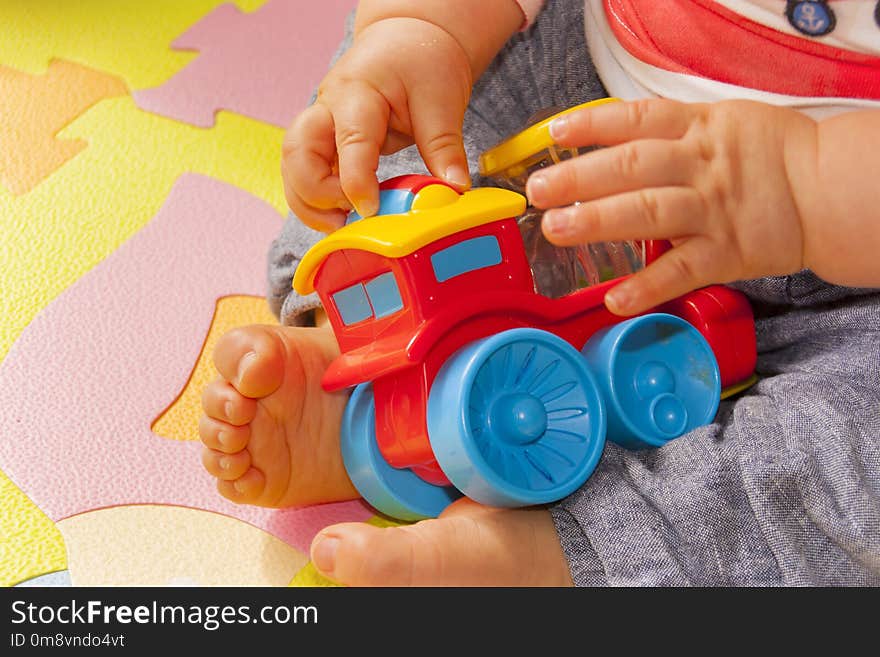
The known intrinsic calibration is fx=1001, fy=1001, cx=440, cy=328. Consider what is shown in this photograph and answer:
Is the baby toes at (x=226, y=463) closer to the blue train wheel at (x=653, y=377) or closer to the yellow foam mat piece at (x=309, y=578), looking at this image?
the yellow foam mat piece at (x=309, y=578)

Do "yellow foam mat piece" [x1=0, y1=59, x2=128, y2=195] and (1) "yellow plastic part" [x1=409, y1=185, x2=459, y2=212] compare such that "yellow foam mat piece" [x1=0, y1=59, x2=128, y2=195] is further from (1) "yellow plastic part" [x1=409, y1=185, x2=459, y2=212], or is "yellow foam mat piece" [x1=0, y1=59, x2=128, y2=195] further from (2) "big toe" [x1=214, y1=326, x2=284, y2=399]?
(1) "yellow plastic part" [x1=409, y1=185, x2=459, y2=212]

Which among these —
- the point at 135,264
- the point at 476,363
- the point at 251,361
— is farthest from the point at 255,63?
the point at 476,363

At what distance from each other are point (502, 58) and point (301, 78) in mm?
299

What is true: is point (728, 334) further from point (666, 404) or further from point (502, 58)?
point (502, 58)

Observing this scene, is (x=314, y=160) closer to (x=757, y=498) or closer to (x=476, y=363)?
(x=476, y=363)

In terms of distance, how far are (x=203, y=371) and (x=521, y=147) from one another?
1.01 feet

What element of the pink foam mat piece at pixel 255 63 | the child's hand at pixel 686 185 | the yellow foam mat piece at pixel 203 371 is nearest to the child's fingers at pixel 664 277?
the child's hand at pixel 686 185

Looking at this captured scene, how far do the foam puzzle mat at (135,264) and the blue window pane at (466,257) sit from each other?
0.74ft

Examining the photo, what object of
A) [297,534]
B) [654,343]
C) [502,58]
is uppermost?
[502,58]

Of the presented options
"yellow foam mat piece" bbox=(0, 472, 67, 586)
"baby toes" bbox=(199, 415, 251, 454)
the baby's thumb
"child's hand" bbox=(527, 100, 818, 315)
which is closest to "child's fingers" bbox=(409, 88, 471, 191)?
the baby's thumb

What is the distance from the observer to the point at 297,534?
69 cm

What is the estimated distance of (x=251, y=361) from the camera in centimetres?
65

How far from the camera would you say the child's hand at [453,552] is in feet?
1.86

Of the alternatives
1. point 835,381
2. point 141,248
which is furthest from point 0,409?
point 835,381
